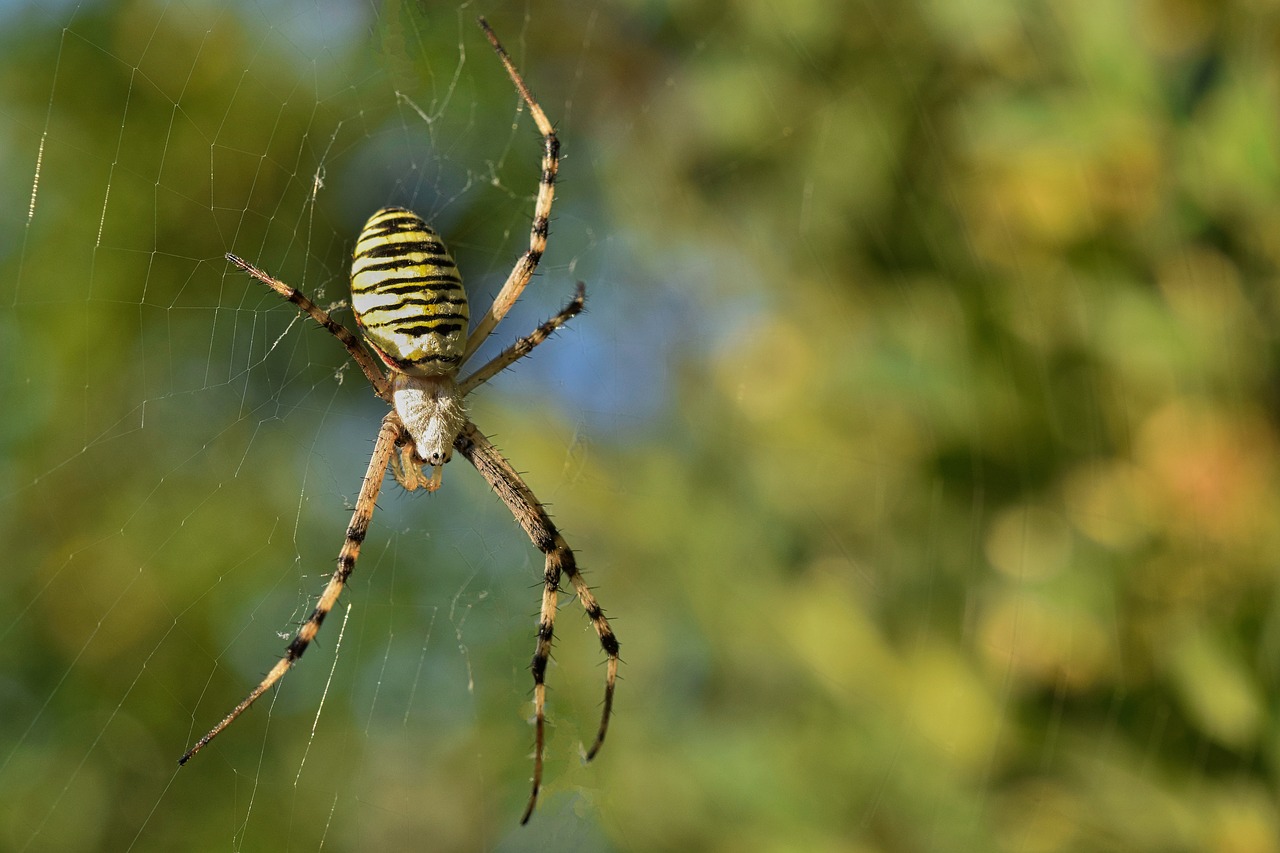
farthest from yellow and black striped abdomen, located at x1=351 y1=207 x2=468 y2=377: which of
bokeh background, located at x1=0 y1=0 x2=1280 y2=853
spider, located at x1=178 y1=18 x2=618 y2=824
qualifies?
bokeh background, located at x1=0 y1=0 x2=1280 y2=853

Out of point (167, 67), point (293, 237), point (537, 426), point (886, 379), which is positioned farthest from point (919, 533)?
point (167, 67)

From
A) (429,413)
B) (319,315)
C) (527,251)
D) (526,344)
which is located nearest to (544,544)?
(429,413)

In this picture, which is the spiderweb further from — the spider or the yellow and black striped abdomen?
the yellow and black striped abdomen

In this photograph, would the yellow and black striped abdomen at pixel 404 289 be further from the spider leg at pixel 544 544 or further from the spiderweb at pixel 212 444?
the spider leg at pixel 544 544

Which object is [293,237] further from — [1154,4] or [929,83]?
[1154,4]

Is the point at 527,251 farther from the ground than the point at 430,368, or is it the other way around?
the point at 527,251

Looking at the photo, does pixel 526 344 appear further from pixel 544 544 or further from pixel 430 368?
pixel 544 544

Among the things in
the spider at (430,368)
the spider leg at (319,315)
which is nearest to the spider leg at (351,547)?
the spider at (430,368)
